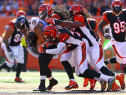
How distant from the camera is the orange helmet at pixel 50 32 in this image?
6.48 meters

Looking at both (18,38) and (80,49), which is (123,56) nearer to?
(80,49)

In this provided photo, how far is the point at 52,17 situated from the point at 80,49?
97 cm

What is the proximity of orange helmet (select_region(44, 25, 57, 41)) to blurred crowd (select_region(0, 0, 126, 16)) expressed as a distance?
9.02 m

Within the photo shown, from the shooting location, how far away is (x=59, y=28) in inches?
264

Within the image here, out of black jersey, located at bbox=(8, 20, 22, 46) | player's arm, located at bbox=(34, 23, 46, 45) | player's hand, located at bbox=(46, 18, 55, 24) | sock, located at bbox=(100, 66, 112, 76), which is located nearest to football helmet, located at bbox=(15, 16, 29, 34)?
player's arm, located at bbox=(34, 23, 46, 45)

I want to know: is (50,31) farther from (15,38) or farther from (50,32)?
(15,38)

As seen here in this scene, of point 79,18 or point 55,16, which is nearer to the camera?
point 79,18

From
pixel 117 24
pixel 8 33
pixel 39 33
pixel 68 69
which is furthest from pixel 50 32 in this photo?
pixel 8 33

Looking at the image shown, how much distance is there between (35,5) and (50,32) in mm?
10236

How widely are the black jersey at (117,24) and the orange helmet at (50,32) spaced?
8.02 ft

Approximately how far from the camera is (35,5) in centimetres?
1650

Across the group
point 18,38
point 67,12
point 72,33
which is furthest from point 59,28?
point 18,38

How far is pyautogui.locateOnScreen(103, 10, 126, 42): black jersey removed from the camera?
28.3 ft

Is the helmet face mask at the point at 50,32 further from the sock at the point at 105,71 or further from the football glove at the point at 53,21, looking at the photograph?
the sock at the point at 105,71
